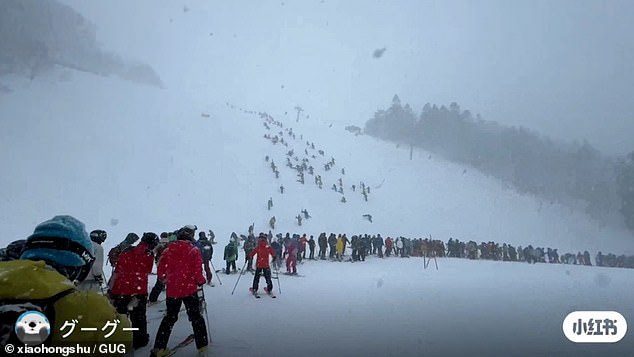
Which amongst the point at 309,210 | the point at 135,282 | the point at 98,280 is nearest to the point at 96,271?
the point at 98,280

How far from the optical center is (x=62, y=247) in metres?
1.42

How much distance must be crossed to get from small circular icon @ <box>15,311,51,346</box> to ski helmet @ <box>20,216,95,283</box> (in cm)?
33

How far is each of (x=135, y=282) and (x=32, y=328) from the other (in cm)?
374

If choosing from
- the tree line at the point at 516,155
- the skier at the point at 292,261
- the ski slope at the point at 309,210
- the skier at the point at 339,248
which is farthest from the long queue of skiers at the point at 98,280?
the tree line at the point at 516,155

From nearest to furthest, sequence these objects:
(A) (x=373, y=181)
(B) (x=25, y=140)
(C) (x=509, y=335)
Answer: (C) (x=509, y=335) → (B) (x=25, y=140) → (A) (x=373, y=181)

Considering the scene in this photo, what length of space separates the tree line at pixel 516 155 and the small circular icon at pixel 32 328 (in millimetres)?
51604

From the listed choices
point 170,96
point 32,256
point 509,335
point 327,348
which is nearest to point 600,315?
point 509,335

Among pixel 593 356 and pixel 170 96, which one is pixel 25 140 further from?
pixel 593 356

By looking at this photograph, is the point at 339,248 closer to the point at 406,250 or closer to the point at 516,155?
the point at 406,250

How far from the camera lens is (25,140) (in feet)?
86.0

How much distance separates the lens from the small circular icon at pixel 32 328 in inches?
41.0

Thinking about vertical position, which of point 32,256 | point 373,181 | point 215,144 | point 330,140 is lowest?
point 32,256

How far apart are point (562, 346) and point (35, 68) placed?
54.8 metres

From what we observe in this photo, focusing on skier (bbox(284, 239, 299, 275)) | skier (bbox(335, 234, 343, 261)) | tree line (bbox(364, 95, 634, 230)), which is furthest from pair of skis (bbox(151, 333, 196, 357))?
tree line (bbox(364, 95, 634, 230))
